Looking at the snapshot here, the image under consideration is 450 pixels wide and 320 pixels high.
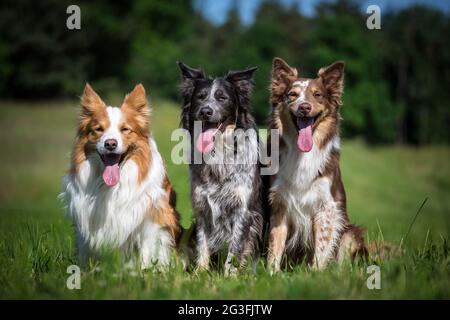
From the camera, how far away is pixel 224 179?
616cm

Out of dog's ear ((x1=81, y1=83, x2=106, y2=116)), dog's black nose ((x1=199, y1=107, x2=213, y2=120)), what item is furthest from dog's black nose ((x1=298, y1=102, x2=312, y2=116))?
dog's ear ((x1=81, y1=83, x2=106, y2=116))

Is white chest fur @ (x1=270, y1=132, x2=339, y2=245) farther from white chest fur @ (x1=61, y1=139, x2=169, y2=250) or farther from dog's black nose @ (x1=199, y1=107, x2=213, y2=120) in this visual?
white chest fur @ (x1=61, y1=139, x2=169, y2=250)

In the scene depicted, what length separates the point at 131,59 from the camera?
→ 4516 centimetres

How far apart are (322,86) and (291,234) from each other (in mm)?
1725

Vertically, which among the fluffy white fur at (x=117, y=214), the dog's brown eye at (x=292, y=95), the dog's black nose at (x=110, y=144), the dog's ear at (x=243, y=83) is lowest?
the fluffy white fur at (x=117, y=214)

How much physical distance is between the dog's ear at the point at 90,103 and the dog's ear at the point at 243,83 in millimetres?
1461

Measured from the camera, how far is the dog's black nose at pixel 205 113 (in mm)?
6039

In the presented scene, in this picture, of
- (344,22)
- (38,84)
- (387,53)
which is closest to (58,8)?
(38,84)

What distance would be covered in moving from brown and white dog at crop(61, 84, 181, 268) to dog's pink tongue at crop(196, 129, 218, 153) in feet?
1.69

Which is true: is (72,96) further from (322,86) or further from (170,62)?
(322,86)

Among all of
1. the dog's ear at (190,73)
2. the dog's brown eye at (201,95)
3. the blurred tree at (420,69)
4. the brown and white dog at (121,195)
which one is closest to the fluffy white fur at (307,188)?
the dog's brown eye at (201,95)

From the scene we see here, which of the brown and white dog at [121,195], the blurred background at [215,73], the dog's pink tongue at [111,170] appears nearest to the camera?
the dog's pink tongue at [111,170]

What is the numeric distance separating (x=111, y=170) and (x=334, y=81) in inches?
105

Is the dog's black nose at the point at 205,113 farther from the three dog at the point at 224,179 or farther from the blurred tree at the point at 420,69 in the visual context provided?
the blurred tree at the point at 420,69
